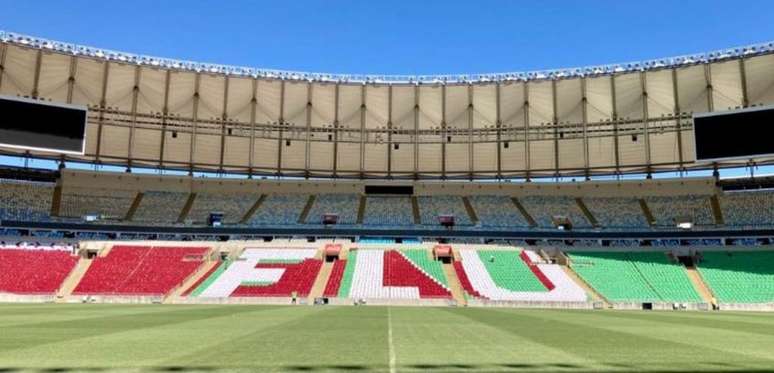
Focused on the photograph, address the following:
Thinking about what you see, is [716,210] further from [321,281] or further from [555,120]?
[321,281]

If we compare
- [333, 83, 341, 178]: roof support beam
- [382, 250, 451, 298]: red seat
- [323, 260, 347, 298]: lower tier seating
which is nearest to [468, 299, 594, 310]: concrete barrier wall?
[382, 250, 451, 298]: red seat

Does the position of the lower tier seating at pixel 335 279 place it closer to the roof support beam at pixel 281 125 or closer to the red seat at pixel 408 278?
the red seat at pixel 408 278

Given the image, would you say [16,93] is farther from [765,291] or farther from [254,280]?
[765,291]

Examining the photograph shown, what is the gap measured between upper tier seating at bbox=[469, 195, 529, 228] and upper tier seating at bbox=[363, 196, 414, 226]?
676 centimetres

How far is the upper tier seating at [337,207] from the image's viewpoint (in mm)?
60531

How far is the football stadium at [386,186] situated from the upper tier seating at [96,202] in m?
0.18

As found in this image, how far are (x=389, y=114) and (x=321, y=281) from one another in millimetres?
21187

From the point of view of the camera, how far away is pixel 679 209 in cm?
5856

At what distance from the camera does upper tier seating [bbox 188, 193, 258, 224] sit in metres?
60.1

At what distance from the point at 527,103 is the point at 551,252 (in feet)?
49.7

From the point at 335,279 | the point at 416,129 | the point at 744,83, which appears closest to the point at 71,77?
the point at 335,279

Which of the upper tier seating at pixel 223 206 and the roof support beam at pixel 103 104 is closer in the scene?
the roof support beam at pixel 103 104

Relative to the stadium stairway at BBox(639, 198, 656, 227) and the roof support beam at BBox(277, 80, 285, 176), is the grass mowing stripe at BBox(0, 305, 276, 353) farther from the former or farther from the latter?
the stadium stairway at BBox(639, 198, 656, 227)

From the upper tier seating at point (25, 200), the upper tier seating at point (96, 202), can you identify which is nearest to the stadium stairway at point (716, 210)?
the upper tier seating at point (96, 202)
